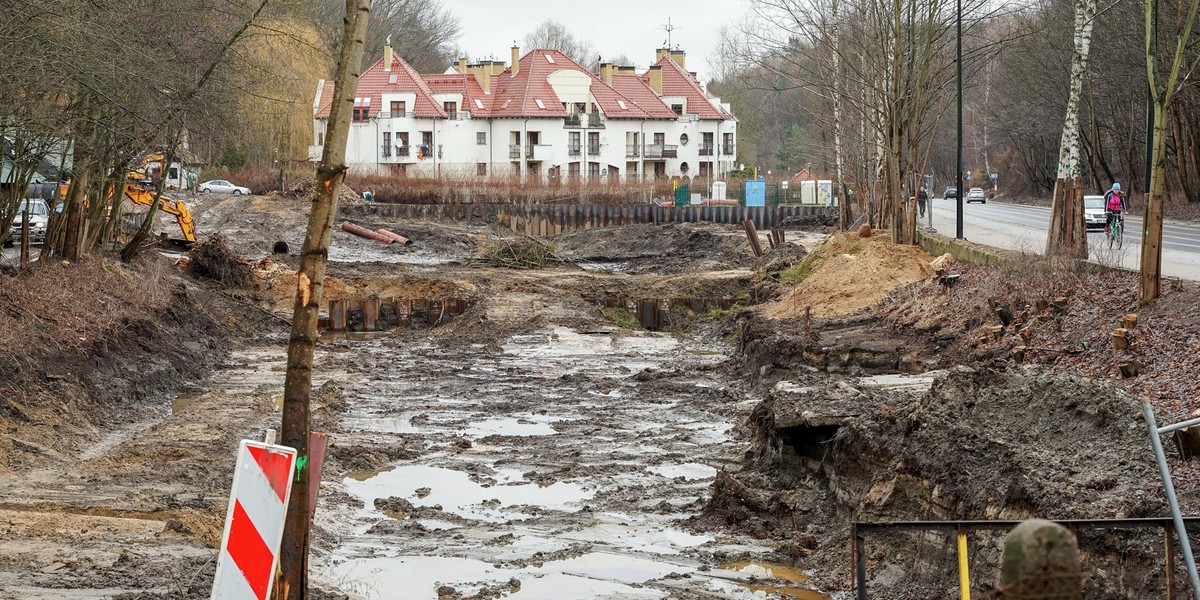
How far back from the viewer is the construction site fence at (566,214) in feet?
182

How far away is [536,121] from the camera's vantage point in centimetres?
8181

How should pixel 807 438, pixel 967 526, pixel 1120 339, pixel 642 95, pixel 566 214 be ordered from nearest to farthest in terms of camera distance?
pixel 967 526 → pixel 1120 339 → pixel 807 438 → pixel 566 214 → pixel 642 95

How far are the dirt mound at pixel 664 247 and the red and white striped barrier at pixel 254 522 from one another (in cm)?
3516

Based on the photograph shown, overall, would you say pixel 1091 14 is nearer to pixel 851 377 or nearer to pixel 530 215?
pixel 851 377

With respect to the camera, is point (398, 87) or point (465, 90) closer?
point (398, 87)

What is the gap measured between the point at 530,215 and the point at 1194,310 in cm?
4557

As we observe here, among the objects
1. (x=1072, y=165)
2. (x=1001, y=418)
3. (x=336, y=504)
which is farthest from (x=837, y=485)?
(x=1072, y=165)

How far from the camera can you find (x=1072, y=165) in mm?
22047

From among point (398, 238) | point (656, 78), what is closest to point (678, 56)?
point (656, 78)

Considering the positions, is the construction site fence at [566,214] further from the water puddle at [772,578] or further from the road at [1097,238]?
the water puddle at [772,578]

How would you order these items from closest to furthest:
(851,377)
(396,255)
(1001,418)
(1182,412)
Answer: (1182,412), (1001,418), (851,377), (396,255)

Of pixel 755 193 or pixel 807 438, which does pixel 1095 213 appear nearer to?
pixel 755 193

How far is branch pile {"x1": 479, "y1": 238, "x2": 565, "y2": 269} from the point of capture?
1641 inches

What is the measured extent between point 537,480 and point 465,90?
228 ft
